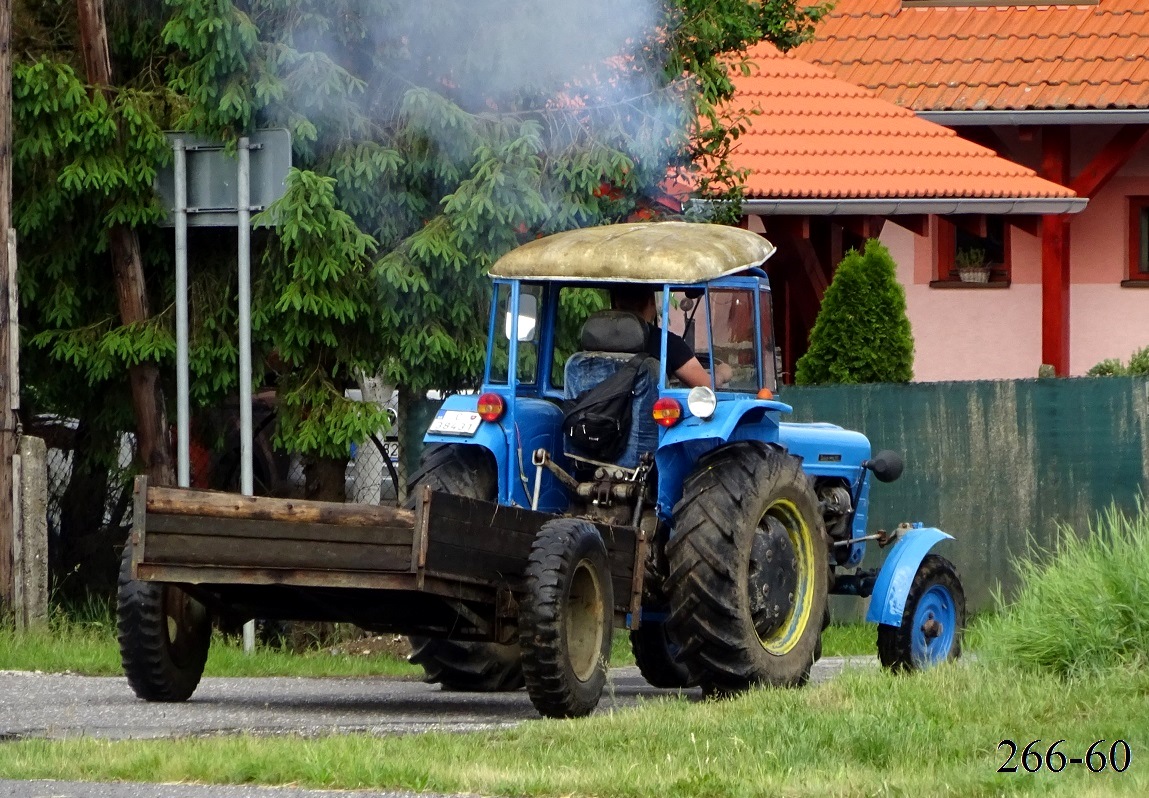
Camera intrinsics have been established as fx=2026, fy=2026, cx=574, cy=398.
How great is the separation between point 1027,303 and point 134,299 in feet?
41.1

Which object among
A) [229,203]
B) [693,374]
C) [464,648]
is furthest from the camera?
[229,203]

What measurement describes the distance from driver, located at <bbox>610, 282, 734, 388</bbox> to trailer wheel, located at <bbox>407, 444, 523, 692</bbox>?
3.39ft

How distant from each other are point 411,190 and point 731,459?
14.1ft

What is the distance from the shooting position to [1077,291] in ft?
75.3

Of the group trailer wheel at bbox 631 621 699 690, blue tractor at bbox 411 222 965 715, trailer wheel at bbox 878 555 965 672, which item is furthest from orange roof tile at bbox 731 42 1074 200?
blue tractor at bbox 411 222 965 715

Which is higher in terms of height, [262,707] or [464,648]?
[464,648]

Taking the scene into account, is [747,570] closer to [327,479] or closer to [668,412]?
[668,412]

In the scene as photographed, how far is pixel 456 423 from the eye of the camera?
998 cm

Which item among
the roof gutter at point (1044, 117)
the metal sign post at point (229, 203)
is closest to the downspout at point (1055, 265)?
the roof gutter at point (1044, 117)

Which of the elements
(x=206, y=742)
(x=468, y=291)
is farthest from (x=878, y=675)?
(x=468, y=291)

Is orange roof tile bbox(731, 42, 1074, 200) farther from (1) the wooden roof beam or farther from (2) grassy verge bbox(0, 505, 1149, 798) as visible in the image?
(2) grassy verge bbox(0, 505, 1149, 798)

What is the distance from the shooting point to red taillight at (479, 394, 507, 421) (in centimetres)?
1004

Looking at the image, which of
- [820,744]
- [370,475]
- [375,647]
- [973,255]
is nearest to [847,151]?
[973,255]

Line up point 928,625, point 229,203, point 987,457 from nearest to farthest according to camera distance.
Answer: point 928,625
point 229,203
point 987,457
